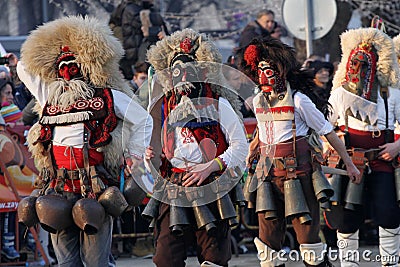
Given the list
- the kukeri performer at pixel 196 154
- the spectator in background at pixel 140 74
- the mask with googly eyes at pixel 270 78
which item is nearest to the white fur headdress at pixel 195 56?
the kukeri performer at pixel 196 154

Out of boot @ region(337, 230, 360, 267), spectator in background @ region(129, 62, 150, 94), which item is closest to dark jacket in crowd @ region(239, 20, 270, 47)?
spectator in background @ region(129, 62, 150, 94)

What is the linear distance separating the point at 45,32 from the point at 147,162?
119 centimetres

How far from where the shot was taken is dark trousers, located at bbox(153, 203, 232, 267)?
7141mm

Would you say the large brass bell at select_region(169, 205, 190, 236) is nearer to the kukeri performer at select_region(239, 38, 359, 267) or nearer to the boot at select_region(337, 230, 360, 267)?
the kukeri performer at select_region(239, 38, 359, 267)

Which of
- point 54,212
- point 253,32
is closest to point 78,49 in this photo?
point 54,212

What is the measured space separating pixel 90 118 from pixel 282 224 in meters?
1.93

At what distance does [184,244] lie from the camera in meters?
7.26

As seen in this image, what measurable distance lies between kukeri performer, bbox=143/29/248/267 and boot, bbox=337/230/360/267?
185 cm

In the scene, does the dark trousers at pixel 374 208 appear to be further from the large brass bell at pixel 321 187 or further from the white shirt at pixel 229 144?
the white shirt at pixel 229 144

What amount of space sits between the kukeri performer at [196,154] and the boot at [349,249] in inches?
73.0

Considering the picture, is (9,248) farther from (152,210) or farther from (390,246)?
(390,246)

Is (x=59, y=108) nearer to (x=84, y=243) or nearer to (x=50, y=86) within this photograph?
(x=50, y=86)

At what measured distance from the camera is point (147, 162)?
23.9 ft

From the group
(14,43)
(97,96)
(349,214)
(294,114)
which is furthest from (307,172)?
(14,43)
